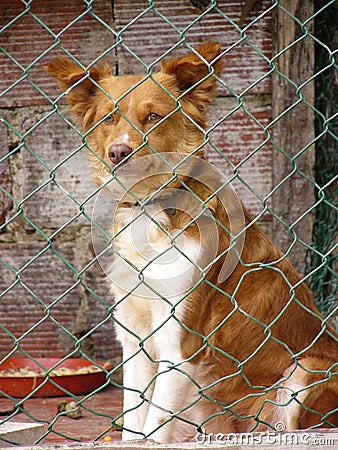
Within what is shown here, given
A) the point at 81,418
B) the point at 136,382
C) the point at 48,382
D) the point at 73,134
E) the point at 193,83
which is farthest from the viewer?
the point at 73,134

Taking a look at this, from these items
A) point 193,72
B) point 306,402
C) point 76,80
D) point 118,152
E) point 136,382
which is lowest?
point 306,402

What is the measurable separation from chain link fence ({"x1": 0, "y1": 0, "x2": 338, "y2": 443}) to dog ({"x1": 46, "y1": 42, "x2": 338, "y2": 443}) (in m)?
1.13

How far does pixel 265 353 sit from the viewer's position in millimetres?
2844

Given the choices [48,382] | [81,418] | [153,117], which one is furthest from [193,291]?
[48,382]

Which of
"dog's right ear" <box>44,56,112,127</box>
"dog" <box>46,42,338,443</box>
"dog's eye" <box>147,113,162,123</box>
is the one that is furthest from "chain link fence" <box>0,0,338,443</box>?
"dog's eye" <box>147,113,162,123</box>

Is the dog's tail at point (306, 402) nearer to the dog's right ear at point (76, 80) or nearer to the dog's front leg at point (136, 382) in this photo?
the dog's front leg at point (136, 382)

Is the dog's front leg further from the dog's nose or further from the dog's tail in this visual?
the dog's nose

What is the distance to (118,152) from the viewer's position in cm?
266

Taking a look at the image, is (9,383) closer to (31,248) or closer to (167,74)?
(31,248)

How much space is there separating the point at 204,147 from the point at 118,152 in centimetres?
143

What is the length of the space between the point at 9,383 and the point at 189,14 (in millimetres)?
2502

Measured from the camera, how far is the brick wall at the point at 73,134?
14.1 feet

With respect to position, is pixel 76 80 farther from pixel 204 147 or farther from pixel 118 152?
pixel 204 147

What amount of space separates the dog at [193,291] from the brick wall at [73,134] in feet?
4.25
